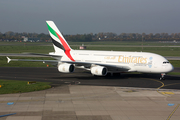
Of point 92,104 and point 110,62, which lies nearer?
point 92,104

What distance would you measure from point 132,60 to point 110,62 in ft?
13.2

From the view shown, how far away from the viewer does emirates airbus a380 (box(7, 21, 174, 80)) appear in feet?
126

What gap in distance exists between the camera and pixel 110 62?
4200 cm

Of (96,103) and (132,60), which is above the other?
(132,60)

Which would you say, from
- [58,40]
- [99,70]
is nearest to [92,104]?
[99,70]

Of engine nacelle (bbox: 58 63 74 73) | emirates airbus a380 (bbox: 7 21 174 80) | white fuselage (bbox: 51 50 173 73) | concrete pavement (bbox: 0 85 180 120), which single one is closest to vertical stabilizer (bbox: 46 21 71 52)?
emirates airbus a380 (bbox: 7 21 174 80)

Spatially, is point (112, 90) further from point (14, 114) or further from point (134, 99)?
point (14, 114)

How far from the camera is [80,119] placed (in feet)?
62.1

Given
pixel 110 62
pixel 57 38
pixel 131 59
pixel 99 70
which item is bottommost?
pixel 99 70

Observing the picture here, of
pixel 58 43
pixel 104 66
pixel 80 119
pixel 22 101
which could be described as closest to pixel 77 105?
pixel 80 119

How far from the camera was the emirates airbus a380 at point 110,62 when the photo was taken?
3853 cm

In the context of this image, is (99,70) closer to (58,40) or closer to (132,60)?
(132,60)

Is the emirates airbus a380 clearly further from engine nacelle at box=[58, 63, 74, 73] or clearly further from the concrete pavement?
the concrete pavement

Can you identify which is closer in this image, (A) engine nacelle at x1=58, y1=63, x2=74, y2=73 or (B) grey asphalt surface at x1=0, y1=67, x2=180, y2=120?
(B) grey asphalt surface at x1=0, y1=67, x2=180, y2=120
